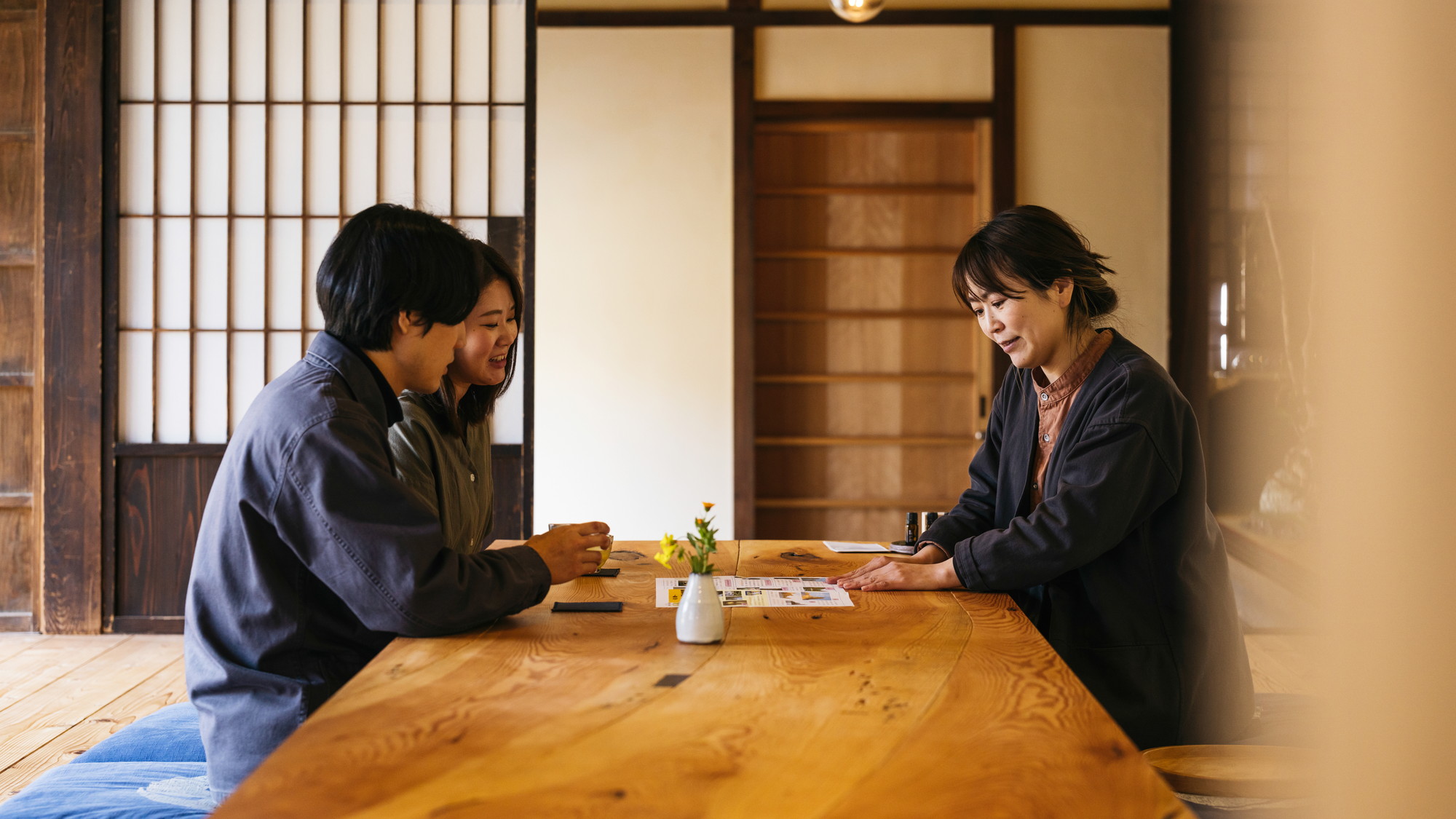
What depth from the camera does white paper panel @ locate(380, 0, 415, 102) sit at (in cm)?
366

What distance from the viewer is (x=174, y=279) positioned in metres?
3.69

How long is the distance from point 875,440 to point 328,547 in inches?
145

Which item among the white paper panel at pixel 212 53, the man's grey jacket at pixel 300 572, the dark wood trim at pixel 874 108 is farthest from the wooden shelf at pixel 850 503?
the man's grey jacket at pixel 300 572

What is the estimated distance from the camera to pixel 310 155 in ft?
12.1

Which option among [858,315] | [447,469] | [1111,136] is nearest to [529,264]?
[447,469]

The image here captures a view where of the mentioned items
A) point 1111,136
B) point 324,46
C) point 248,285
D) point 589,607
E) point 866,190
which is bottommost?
point 589,607

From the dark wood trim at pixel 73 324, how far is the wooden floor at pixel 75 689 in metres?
0.24

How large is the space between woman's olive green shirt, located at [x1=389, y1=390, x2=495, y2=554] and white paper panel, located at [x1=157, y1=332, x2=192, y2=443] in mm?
2063

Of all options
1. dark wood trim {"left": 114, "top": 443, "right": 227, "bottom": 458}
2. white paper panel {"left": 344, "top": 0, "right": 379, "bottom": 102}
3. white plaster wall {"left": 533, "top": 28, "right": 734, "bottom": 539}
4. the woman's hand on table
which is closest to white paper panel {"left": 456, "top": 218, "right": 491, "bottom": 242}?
white paper panel {"left": 344, "top": 0, "right": 379, "bottom": 102}

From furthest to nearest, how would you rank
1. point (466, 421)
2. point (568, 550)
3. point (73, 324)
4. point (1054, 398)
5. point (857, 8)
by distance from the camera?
1. point (73, 324)
2. point (857, 8)
3. point (466, 421)
4. point (1054, 398)
5. point (568, 550)

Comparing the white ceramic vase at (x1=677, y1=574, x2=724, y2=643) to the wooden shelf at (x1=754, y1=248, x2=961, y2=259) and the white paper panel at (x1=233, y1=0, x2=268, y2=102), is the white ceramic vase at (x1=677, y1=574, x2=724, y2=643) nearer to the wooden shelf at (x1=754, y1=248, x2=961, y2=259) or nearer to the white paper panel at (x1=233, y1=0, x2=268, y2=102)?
the white paper panel at (x1=233, y1=0, x2=268, y2=102)

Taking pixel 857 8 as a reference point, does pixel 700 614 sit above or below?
below

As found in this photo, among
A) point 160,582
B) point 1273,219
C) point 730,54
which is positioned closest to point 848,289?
point 730,54

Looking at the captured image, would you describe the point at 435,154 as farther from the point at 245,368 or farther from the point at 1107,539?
the point at 1107,539
